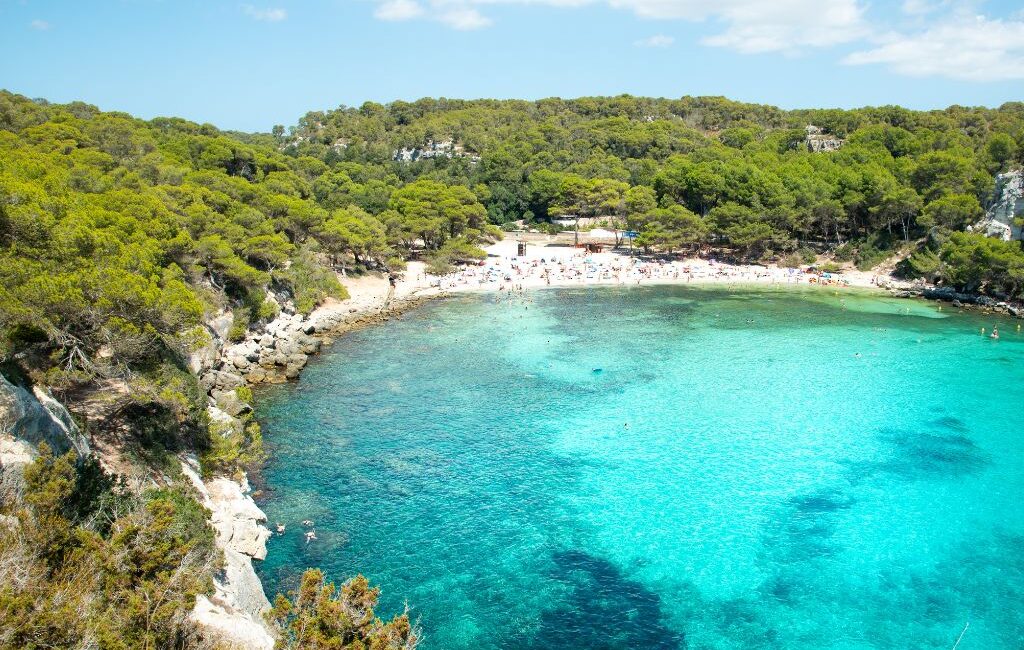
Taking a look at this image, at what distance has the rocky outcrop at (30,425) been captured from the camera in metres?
10.9

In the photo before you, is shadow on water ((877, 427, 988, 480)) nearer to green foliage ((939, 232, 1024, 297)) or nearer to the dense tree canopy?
green foliage ((939, 232, 1024, 297))

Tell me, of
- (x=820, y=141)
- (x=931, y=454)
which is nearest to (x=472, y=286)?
(x=931, y=454)

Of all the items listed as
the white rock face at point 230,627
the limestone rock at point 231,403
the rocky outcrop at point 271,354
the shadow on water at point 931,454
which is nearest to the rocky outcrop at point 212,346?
the rocky outcrop at point 271,354

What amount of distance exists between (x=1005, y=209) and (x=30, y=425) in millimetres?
58423

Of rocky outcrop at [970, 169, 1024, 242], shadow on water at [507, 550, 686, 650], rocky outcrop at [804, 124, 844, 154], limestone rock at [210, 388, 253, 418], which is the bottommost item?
shadow on water at [507, 550, 686, 650]

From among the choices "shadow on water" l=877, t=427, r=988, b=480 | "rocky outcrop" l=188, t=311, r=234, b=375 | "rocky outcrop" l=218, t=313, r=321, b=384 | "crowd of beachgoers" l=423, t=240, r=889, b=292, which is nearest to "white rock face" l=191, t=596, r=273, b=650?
"rocky outcrop" l=188, t=311, r=234, b=375

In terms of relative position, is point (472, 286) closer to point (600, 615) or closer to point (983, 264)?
point (983, 264)

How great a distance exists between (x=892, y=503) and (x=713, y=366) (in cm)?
1304

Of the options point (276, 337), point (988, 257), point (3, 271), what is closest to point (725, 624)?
point (3, 271)

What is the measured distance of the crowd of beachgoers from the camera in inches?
2005

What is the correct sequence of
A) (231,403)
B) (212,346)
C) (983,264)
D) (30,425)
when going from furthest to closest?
(983,264)
(212,346)
(231,403)
(30,425)

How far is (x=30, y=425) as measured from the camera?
38.6 feet

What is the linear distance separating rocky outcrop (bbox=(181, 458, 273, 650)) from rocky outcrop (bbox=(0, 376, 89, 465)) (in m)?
3.52

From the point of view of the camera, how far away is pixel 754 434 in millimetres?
24547
